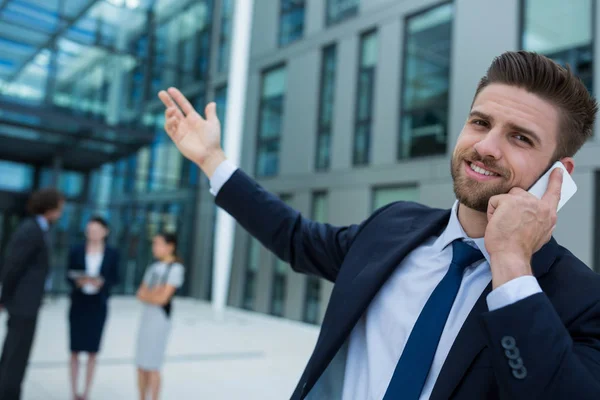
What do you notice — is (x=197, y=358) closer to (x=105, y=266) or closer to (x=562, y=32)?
(x=105, y=266)

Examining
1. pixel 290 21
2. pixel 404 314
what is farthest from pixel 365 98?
pixel 404 314

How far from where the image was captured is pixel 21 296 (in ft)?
11.8

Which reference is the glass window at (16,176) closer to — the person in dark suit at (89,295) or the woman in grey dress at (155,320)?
the person in dark suit at (89,295)

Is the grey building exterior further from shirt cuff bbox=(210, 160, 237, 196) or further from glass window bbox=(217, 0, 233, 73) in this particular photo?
shirt cuff bbox=(210, 160, 237, 196)

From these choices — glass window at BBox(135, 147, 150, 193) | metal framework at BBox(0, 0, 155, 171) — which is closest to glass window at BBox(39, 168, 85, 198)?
metal framework at BBox(0, 0, 155, 171)

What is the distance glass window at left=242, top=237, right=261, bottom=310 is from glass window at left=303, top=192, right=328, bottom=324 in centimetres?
182

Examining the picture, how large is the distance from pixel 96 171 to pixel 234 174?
1241 cm

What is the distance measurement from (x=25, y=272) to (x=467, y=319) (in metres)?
3.64

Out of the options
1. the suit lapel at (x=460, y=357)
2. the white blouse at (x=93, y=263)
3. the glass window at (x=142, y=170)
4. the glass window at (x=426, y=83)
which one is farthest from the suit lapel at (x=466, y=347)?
the glass window at (x=142, y=170)

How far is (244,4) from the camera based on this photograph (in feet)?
40.1

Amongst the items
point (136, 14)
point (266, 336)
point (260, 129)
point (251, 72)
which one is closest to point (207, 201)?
point (260, 129)

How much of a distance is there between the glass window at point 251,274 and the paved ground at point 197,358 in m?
1.13

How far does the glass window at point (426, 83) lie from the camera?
310 inches

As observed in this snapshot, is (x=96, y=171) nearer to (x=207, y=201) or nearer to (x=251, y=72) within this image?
(x=207, y=201)
